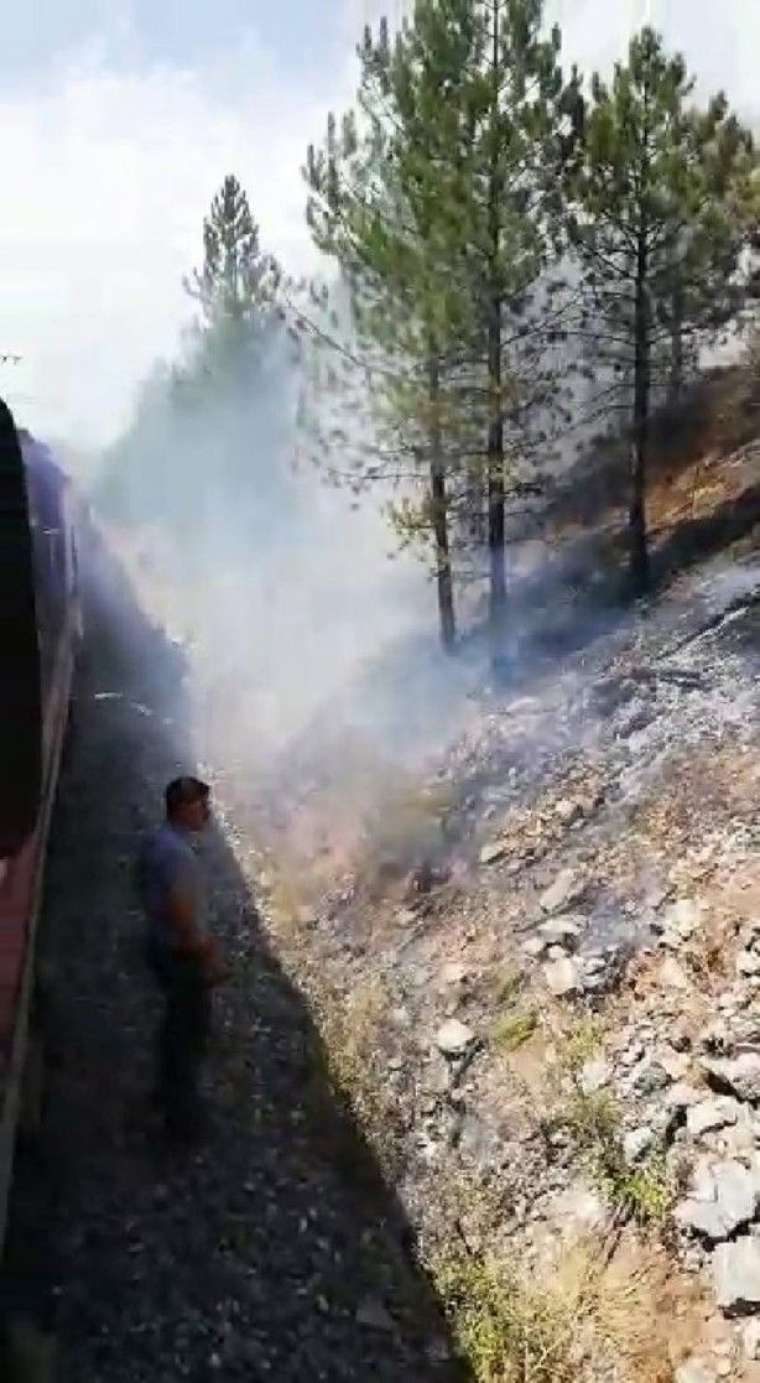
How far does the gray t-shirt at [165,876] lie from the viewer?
5730 millimetres

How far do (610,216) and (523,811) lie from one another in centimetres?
771

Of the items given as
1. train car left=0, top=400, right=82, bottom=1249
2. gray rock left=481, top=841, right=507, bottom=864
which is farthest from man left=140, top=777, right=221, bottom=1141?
gray rock left=481, top=841, right=507, bottom=864

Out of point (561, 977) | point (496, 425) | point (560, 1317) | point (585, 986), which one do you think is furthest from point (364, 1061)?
point (496, 425)

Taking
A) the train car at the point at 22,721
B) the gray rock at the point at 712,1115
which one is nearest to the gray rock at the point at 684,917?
the gray rock at the point at 712,1115

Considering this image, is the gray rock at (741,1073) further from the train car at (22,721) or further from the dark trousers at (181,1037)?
the train car at (22,721)

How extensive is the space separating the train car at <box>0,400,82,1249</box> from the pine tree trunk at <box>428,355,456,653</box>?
469 cm

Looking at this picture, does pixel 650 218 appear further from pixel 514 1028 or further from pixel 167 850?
pixel 167 850

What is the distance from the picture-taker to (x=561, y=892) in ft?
27.6

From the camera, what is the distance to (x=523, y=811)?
995 centimetres

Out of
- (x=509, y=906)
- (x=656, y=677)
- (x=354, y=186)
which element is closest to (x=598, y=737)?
(x=656, y=677)

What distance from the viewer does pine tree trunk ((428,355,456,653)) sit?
1380 centimetres

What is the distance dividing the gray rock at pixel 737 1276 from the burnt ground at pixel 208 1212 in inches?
48.4

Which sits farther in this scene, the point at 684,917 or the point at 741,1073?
the point at 684,917

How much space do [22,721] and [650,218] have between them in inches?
527
